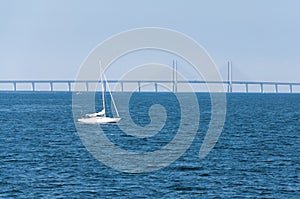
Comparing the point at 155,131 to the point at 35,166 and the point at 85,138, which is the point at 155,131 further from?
the point at 35,166

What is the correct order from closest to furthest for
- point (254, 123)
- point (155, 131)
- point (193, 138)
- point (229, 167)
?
point (229, 167) → point (193, 138) → point (155, 131) → point (254, 123)

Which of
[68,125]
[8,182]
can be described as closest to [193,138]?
[68,125]

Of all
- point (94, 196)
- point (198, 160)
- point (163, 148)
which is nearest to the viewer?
point (94, 196)

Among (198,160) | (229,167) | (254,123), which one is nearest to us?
(229,167)

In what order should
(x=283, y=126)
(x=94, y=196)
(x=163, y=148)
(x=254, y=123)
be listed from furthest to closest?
(x=254, y=123), (x=283, y=126), (x=163, y=148), (x=94, y=196)

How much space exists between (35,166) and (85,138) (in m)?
26.6

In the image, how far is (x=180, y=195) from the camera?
Result: 161 feet

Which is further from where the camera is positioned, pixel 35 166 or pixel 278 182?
pixel 35 166

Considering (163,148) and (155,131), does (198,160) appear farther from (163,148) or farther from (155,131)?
(155,131)

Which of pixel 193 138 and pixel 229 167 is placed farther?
pixel 193 138

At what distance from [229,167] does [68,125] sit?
54109 mm

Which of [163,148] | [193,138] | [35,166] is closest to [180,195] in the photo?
[35,166]

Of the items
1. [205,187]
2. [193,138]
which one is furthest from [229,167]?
[193,138]

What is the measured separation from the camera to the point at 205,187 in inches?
2047
